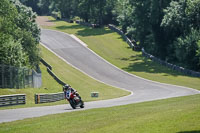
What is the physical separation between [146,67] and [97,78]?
10.0 meters

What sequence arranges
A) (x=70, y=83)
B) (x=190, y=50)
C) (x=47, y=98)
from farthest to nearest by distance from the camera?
(x=190, y=50)
(x=70, y=83)
(x=47, y=98)

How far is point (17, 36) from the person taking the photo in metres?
57.2

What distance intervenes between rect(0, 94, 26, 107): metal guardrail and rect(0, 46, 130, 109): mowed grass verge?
1489mm

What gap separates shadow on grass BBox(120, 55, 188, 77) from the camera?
64.3 m

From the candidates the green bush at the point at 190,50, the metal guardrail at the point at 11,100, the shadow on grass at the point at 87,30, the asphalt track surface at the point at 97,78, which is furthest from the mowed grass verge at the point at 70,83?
the shadow on grass at the point at 87,30

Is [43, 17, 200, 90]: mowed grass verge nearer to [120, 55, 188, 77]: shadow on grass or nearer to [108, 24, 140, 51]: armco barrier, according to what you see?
[120, 55, 188, 77]: shadow on grass

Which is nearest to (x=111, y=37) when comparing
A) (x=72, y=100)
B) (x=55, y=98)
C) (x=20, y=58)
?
(x=20, y=58)

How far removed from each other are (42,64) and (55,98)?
2457cm

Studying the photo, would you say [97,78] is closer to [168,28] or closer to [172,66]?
[172,66]

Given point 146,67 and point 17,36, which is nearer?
point 17,36

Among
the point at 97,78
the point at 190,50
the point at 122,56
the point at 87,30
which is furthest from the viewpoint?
the point at 87,30

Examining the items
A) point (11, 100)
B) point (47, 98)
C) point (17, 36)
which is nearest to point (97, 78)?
point (17, 36)

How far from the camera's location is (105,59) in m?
73.1

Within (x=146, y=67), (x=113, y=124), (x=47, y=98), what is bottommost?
(x=146, y=67)
